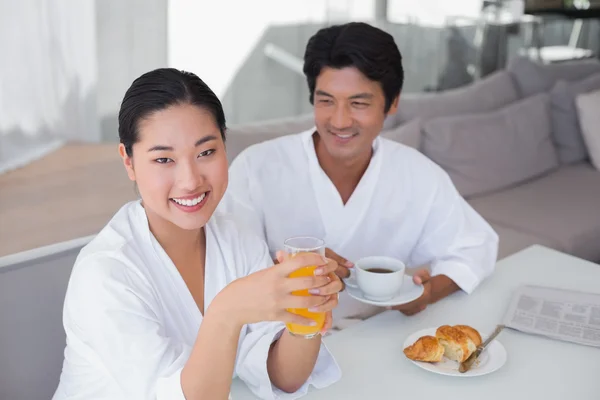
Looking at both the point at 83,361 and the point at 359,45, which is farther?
the point at 359,45

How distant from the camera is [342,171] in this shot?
1.77 meters

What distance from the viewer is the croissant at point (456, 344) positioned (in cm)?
122

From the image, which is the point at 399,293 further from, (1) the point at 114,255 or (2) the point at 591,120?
(2) the point at 591,120

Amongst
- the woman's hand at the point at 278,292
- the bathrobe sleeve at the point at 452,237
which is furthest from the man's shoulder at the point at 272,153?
the woman's hand at the point at 278,292

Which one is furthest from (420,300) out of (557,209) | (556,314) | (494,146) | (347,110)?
(494,146)

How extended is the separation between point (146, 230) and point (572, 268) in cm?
108

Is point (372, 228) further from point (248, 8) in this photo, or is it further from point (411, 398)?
point (248, 8)

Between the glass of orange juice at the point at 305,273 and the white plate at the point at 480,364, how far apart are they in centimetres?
28

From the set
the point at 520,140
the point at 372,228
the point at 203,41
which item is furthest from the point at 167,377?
the point at 520,140

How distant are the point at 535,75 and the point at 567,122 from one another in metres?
0.32

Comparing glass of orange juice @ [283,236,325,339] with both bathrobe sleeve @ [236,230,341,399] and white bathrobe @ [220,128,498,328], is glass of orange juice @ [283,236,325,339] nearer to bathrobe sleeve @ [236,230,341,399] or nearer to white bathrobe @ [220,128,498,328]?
bathrobe sleeve @ [236,230,341,399]

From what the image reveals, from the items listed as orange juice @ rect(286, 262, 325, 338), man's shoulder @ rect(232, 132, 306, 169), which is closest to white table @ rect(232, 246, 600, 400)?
orange juice @ rect(286, 262, 325, 338)

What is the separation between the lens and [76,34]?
2.55 meters

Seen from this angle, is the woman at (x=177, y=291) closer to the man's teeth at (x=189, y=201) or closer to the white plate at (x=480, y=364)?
the man's teeth at (x=189, y=201)
